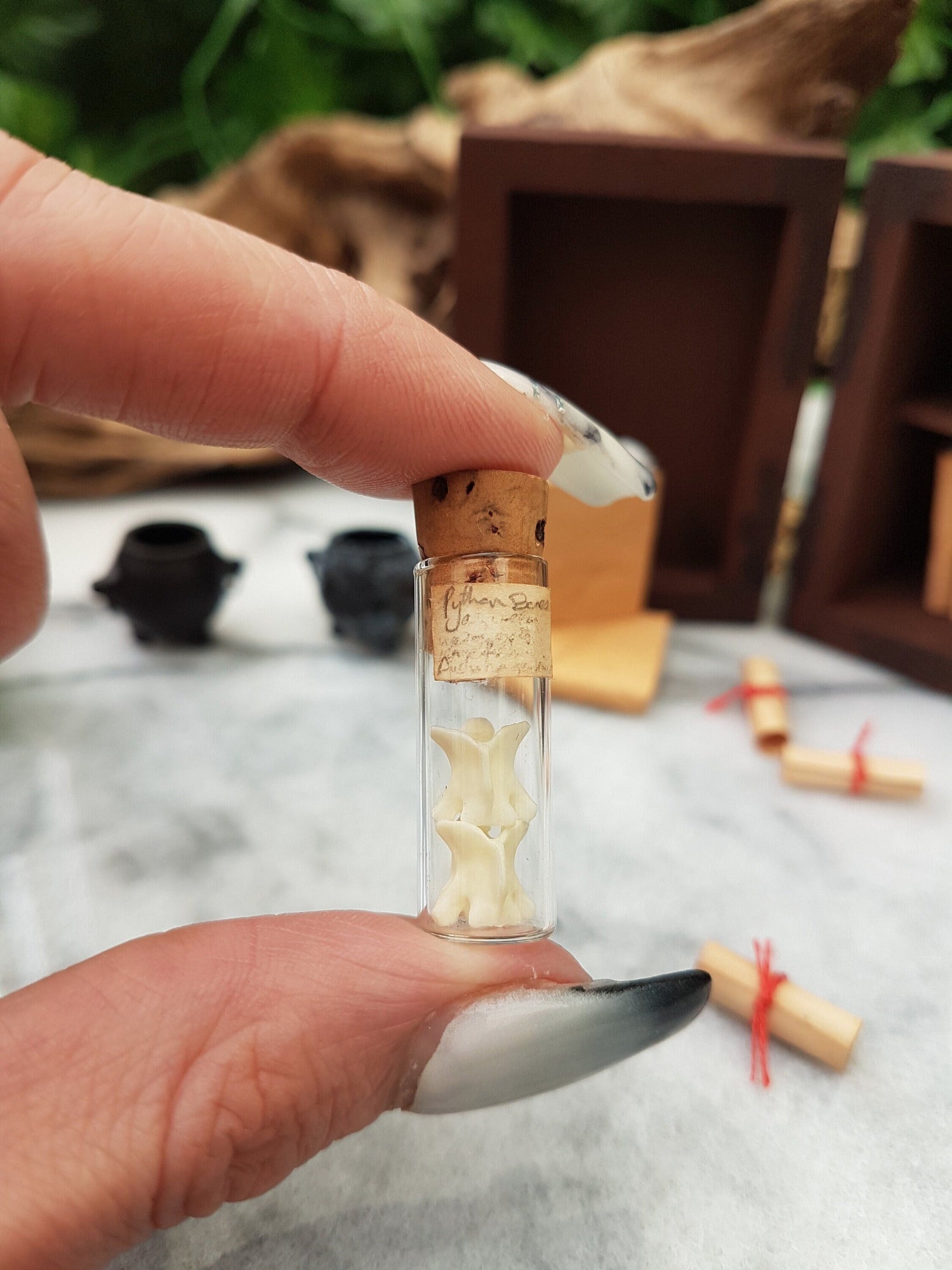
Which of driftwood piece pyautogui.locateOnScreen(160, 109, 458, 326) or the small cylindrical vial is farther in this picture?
driftwood piece pyautogui.locateOnScreen(160, 109, 458, 326)

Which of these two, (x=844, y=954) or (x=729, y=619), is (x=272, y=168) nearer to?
(x=729, y=619)

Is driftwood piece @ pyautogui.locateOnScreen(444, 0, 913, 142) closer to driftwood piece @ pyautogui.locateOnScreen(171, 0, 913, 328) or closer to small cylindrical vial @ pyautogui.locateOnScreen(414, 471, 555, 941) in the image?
driftwood piece @ pyautogui.locateOnScreen(171, 0, 913, 328)

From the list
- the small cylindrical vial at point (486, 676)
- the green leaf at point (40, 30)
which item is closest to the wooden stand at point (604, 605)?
the small cylindrical vial at point (486, 676)

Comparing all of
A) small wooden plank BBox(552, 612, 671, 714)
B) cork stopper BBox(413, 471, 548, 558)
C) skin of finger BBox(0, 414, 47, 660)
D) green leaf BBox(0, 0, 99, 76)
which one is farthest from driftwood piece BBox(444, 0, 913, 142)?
green leaf BBox(0, 0, 99, 76)

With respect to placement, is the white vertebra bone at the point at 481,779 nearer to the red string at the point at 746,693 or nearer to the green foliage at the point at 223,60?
the red string at the point at 746,693

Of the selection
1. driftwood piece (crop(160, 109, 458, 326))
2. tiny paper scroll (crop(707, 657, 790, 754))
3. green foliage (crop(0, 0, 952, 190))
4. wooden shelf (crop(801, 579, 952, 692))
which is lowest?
tiny paper scroll (crop(707, 657, 790, 754))

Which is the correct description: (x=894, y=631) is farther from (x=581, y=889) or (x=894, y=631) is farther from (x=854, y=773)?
(x=581, y=889)
